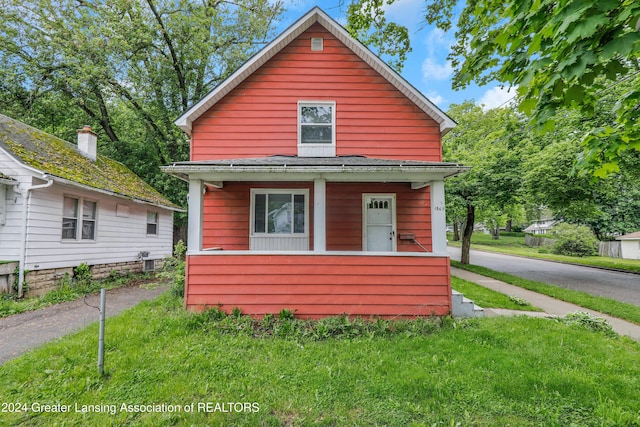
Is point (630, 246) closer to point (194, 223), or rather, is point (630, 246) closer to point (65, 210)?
point (194, 223)

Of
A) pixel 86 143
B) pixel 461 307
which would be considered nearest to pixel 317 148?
pixel 461 307

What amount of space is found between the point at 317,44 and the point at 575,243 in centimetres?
2657

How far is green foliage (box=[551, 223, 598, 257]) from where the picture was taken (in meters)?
22.1

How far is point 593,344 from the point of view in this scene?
4328 millimetres

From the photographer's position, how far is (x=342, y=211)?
24.1 feet

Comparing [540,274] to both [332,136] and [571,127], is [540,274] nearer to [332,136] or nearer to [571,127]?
[571,127]

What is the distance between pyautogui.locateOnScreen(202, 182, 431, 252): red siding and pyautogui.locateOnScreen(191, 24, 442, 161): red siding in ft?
2.88

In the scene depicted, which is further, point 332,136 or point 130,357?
point 332,136

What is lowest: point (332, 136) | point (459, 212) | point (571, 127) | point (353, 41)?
point (459, 212)

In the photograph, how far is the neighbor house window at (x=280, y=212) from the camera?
7.30m

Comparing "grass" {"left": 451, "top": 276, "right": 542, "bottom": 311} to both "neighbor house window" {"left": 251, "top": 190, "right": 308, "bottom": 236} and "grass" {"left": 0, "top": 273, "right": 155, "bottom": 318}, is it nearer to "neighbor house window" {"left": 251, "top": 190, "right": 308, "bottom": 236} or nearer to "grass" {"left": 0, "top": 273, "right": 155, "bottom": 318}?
"neighbor house window" {"left": 251, "top": 190, "right": 308, "bottom": 236}

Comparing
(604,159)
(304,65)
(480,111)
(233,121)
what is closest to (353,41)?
(304,65)

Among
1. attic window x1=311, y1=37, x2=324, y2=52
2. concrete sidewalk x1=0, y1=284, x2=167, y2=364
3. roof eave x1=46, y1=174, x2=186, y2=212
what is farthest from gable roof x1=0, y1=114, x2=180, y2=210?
attic window x1=311, y1=37, x2=324, y2=52

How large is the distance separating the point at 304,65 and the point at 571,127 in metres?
10.4
